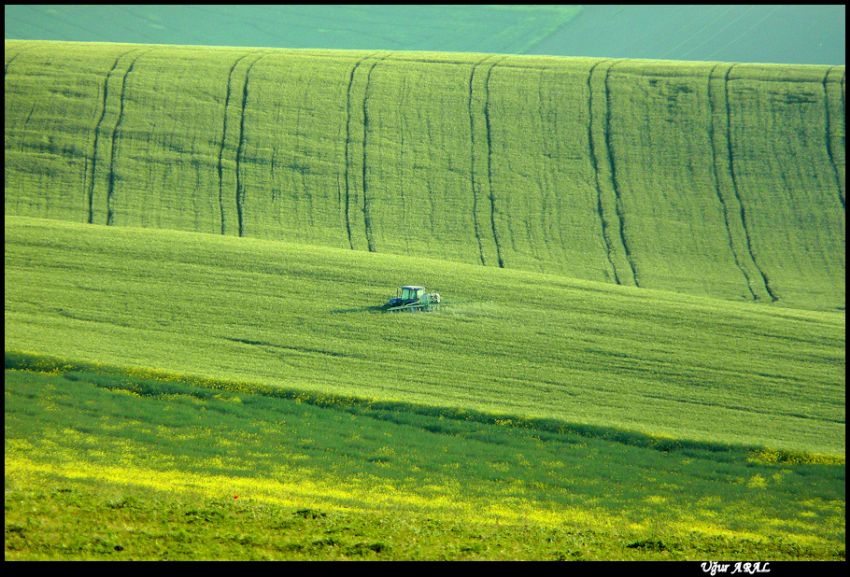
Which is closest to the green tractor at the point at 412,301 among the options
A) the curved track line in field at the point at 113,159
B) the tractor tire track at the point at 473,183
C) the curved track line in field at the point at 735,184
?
the tractor tire track at the point at 473,183

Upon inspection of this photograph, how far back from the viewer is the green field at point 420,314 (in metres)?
18.8

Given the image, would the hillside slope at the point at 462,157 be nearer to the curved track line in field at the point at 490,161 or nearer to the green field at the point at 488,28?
the curved track line in field at the point at 490,161

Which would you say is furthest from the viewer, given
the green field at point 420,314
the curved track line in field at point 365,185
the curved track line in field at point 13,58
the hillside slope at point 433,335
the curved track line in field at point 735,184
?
the curved track line in field at point 13,58

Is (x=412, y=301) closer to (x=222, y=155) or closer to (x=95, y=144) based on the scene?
(x=222, y=155)

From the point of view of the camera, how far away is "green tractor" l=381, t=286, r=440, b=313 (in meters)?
32.7

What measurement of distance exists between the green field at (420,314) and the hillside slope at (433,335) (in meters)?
0.15

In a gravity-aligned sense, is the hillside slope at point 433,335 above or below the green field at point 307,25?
below

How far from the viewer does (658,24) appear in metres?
86.4

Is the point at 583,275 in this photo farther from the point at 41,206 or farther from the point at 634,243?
the point at 41,206

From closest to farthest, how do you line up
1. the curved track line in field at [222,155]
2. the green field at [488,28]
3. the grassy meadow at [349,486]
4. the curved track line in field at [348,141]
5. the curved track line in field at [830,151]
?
the grassy meadow at [349,486] < the curved track line in field at [348,141] < the curved track line in field at [222,155] < the curved track line in field at [830,151] < the green field at [488,28]

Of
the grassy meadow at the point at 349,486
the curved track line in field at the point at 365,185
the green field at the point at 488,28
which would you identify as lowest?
the grassy meadow at the point at 349,486

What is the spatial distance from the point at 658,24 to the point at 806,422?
222 ft

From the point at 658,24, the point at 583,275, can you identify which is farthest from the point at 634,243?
the point at 658,24

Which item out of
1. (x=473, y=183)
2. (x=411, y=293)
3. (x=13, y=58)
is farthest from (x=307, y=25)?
(x=411, y=293)
